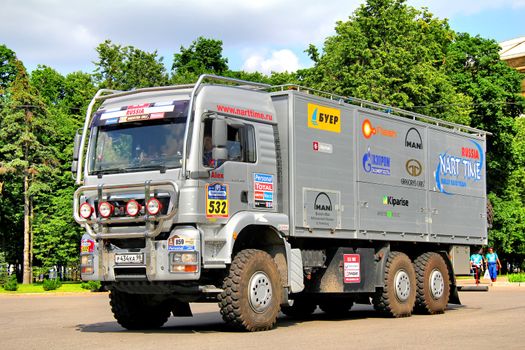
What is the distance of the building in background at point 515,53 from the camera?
292ft

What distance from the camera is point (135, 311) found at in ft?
48.5

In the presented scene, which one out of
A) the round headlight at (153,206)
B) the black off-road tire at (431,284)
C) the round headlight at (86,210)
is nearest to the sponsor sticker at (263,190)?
the round headlight at (153,206)

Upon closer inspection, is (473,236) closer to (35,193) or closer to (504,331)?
(504,331)

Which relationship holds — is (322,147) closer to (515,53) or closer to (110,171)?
(110,171)

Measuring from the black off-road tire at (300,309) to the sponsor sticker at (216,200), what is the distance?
17.8ft

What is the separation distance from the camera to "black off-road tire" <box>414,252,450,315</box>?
18.1 metres

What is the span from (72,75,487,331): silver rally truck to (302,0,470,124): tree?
26.6 m

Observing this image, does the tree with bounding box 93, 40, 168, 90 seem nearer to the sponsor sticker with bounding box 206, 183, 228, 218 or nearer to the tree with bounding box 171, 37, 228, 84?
the tree with bounding box 171, 37, 228, 84

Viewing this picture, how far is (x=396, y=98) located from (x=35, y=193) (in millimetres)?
24352

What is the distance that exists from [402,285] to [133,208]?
21.8 ft

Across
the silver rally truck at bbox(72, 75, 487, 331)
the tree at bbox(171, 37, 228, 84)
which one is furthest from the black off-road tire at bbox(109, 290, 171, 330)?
the tree at bbox(171, 37, 228, 84)

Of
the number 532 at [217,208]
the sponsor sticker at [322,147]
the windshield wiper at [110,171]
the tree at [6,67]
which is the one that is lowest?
the number 532 at [217,208]

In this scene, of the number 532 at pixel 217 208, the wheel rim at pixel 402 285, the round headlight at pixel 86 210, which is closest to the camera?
the number 532 at pixel 217 208

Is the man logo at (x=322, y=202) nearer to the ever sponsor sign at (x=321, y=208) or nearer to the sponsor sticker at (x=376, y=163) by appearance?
the ever sponsor sign at (x=321, y=208)
